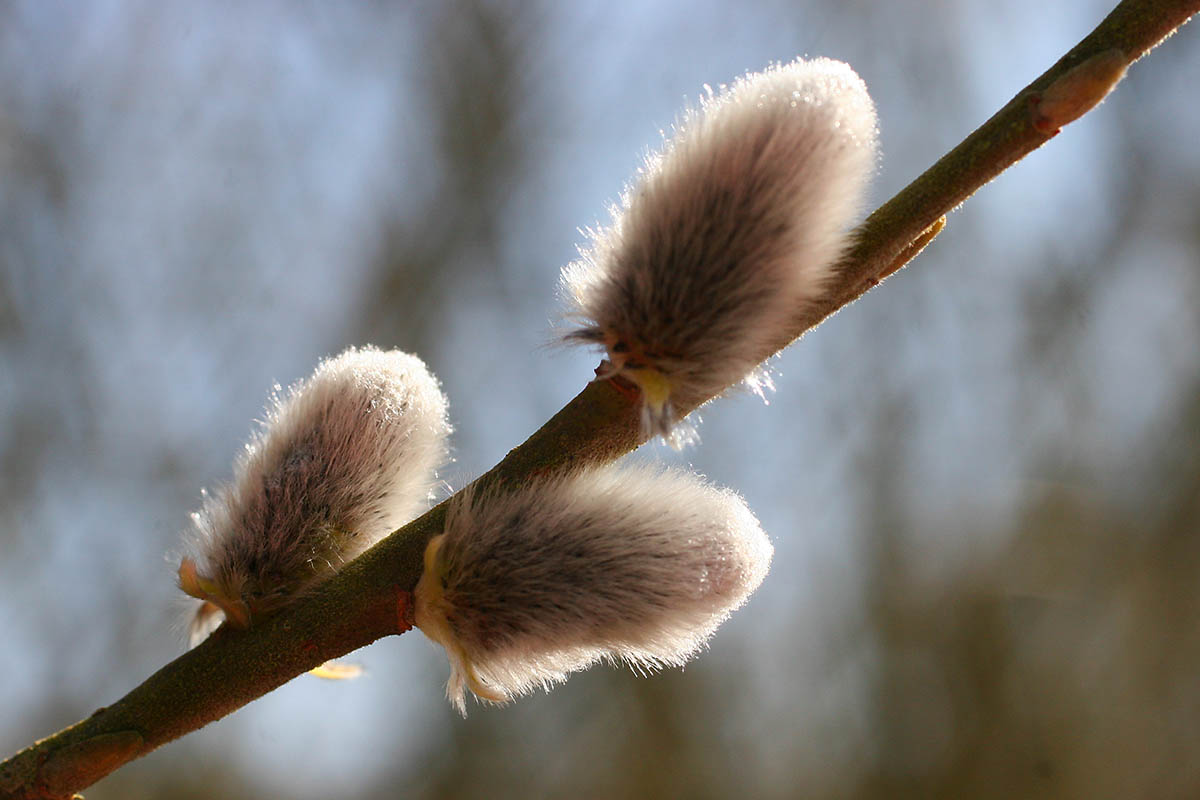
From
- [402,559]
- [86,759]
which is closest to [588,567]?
[402,559]

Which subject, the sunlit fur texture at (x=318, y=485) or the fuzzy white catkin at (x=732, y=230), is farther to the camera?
the sunlit fur texture at (x=318, y=485)

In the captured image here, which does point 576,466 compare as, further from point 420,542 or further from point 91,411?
point 91,411

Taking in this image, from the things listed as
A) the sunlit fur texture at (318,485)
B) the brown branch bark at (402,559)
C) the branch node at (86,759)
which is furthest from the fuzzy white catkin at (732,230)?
the branch node at (86,759)

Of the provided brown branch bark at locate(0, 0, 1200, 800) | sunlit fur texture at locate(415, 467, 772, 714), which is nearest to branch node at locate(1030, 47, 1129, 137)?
brown branch bark at locate(0, 0, 1200, 800)

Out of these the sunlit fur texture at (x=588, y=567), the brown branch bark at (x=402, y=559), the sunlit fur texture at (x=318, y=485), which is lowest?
the sunlit fur texture at (x=588, y=567)

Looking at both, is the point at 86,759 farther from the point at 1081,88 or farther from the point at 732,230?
the point at 1081,88

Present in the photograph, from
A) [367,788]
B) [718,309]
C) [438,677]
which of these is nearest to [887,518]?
[438,677]

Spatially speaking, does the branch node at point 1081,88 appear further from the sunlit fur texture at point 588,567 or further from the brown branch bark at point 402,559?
A: the sunlit fur texture at point 588,567
